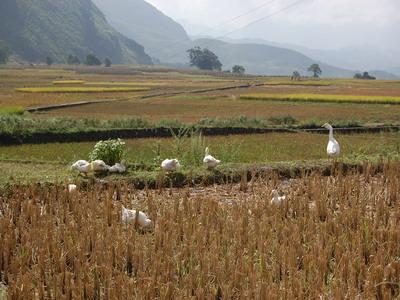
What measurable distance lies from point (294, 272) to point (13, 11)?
166 metres

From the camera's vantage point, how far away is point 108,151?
1216 centimetres

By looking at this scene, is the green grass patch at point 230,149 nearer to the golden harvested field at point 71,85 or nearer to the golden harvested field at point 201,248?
the golden harvested field at point 201,248

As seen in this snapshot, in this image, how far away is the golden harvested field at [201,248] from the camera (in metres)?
5.54

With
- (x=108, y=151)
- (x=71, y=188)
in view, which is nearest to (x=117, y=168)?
(x=108, y=151)

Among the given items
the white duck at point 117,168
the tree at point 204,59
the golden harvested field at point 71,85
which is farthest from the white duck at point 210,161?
the tree at point 204,59

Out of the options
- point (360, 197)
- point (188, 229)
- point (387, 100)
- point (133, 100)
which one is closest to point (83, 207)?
point (188, 229)

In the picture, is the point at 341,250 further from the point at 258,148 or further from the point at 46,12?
the point at 46,12

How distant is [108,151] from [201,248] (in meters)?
6.07

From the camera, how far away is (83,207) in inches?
339

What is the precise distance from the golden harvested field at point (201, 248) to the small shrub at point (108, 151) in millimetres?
2464

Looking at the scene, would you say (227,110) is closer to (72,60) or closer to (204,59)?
(204,59)

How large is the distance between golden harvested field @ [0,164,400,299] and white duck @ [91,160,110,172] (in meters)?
1.60

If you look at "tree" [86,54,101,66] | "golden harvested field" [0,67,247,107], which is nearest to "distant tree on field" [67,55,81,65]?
"tree" [86,54,101,66]

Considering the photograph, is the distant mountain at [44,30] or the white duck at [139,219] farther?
the distant mountain at [44,30]
